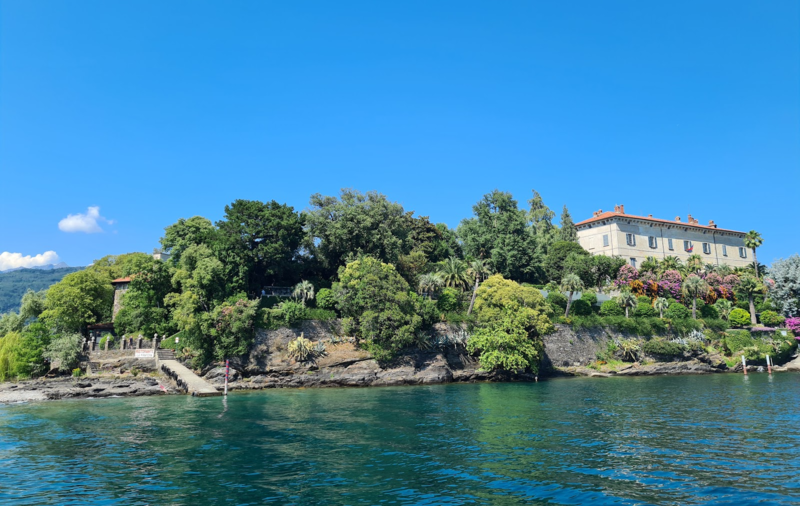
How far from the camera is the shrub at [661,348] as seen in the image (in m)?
58.7

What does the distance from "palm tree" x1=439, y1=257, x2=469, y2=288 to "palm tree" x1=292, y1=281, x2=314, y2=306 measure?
16746 mm

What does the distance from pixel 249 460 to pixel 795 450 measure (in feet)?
66.6

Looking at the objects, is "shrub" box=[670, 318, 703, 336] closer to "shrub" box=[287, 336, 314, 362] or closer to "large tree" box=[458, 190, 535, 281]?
"large tree" box=[458, 190, 535, 281]

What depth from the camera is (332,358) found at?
5012cm

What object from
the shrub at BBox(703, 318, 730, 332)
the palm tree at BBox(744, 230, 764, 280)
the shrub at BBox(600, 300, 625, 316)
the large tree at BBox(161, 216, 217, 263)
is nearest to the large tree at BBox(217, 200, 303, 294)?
the large tree at BBox(161, 216, 217, 263)

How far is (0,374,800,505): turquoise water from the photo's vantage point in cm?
1427

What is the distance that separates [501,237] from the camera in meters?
73.9

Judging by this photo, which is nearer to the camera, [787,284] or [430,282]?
[430,282]

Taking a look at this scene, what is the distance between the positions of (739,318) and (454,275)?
38481 mm

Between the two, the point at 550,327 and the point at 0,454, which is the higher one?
the point at 550,327

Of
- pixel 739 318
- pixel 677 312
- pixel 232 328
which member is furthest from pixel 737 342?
pixel 232 328

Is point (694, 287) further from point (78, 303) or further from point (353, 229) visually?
point (78, 303)

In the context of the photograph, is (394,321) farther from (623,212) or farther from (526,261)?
(623,212)

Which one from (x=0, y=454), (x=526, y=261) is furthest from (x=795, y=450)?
(x=526, y=261)
